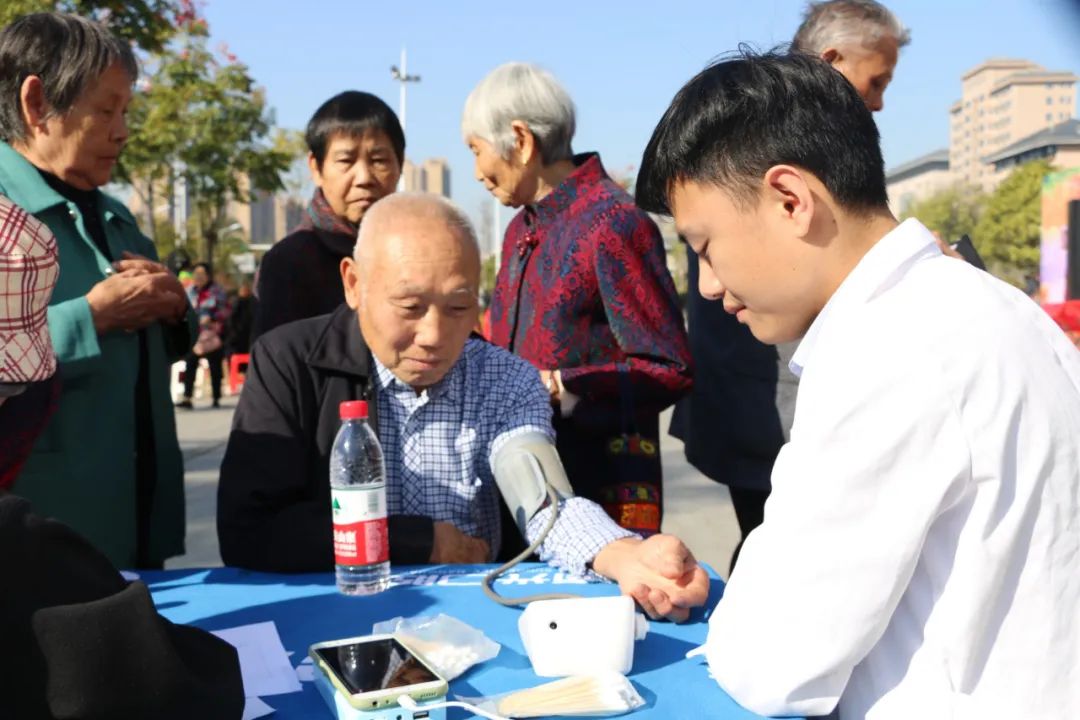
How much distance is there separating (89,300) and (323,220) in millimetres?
1052


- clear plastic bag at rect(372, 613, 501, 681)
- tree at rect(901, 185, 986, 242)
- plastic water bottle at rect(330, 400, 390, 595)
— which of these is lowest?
clear plastic bag at rect(372, 613, 501, 681)

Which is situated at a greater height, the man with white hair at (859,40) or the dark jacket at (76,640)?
the man with white hair at (859,40)

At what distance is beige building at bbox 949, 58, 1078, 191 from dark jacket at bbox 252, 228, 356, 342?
411ft

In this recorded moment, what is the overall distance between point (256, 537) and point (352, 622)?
0.43 metres

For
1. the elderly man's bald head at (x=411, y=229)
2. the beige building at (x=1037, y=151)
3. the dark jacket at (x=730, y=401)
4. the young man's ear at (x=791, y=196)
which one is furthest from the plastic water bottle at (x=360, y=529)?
the beige building at (x=1037, y=151)

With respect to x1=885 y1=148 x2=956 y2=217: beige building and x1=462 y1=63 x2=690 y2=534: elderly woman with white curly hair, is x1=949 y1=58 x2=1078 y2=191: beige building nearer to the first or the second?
x1=885 y1=148 x2=956 y2=217: beige building

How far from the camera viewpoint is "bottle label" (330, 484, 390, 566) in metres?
1.82

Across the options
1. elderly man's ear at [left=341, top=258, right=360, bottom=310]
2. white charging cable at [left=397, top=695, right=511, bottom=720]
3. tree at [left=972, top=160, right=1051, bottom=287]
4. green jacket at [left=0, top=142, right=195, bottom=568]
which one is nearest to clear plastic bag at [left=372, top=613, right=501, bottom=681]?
white charging cable at [left=397, top=695, right=511, bottom=720]

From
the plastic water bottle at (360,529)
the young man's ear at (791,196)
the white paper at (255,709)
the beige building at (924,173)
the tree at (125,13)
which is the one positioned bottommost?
the white paper at (255,709)

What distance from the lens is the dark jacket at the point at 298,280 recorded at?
312 cm

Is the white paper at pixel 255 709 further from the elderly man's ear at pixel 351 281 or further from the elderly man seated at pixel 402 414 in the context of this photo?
the elderly man's ear at pixel 351 281

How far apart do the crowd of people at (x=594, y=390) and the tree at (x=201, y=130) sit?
15.3 m

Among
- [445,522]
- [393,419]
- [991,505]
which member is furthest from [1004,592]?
[393,419]

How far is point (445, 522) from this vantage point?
216cm
